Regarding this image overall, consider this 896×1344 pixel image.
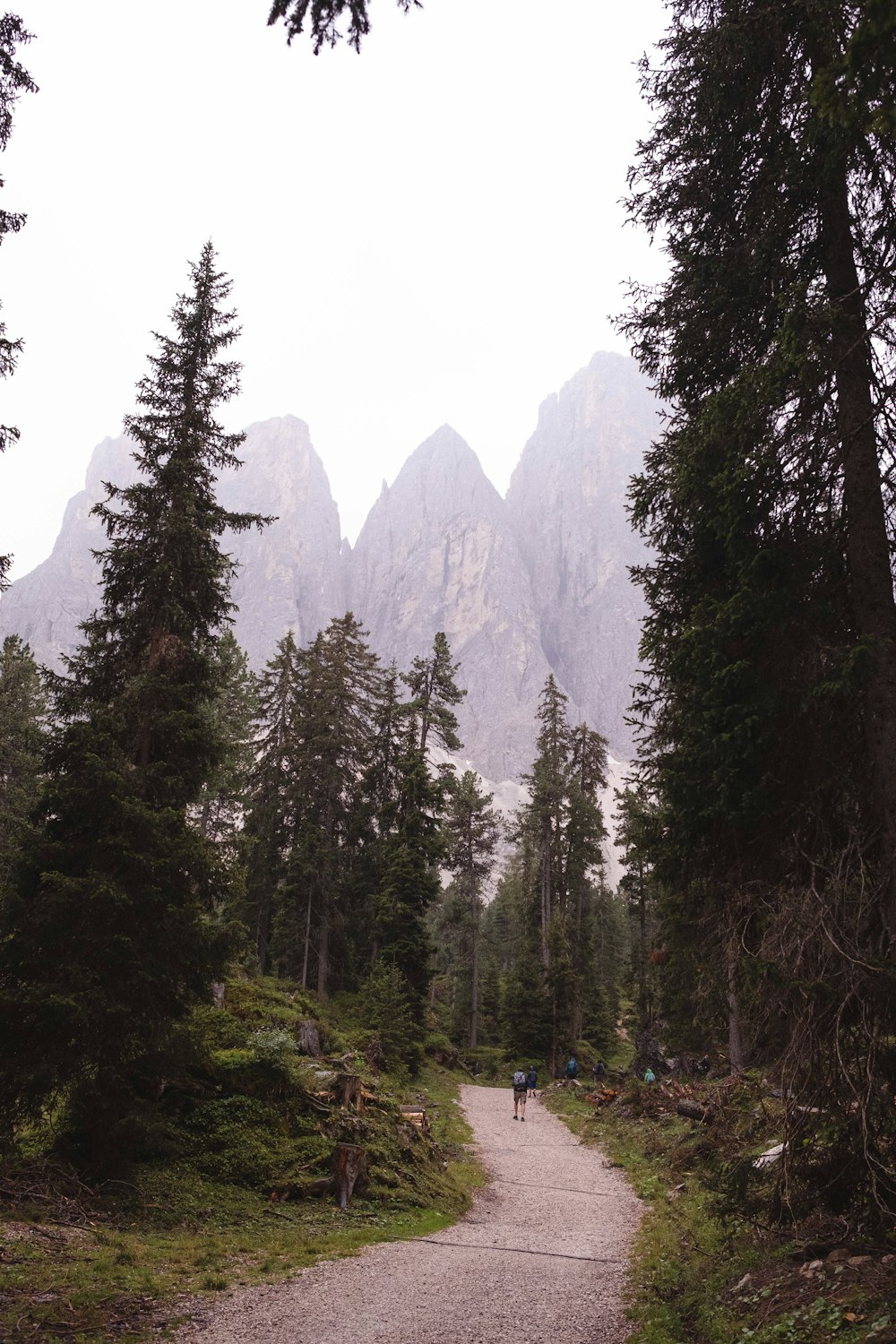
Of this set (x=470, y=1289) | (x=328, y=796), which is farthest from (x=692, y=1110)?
(x=328, y=796)

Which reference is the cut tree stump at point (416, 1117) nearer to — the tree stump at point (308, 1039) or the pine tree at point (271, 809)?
the tree stump at point (308, 1039)

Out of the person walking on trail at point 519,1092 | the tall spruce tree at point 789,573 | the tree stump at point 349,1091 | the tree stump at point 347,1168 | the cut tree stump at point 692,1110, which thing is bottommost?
the person walking on trail at point 519,1092

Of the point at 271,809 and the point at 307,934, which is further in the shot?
the point at 271,809

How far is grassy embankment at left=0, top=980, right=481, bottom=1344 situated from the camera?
6840mm

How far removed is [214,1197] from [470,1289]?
161 inches

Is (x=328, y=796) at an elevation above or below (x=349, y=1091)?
above

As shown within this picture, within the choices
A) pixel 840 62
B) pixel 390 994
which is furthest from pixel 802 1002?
pixel 390 994

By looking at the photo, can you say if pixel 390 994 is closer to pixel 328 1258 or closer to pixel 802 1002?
pixel 328 1258

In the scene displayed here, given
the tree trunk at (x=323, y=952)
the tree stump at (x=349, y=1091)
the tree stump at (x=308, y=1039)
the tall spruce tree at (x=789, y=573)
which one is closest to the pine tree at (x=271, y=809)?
the tree trunk at (x=323, y=952)

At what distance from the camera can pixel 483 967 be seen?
188 ft

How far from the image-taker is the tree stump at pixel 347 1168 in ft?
36.4

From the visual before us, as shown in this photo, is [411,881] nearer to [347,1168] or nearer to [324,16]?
[347,1168]

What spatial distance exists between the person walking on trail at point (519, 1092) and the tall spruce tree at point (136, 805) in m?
15.5

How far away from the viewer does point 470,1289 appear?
323 inches
